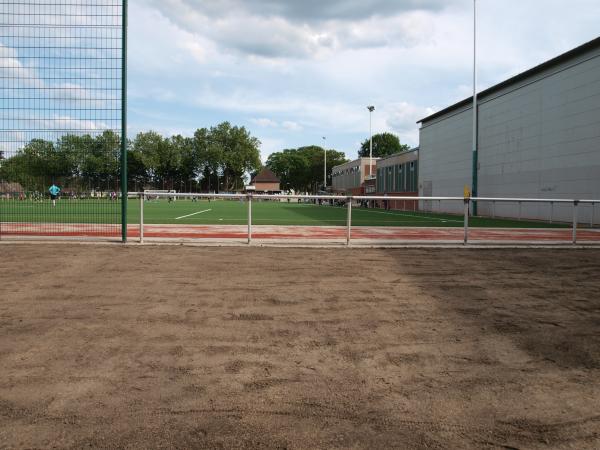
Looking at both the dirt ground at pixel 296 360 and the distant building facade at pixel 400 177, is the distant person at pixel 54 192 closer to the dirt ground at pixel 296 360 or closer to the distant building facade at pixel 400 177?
the dirt ground at pixel 296 360

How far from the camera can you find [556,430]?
254cm

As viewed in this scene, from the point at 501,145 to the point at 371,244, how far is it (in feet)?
72.2

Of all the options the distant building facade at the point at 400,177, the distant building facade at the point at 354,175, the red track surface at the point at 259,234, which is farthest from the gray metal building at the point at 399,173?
the red track surface at the point at 259,234

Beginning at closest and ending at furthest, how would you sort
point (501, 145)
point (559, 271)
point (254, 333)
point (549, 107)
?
point (254, 333), point (559, 271), point (549, 107), point (501, 145)

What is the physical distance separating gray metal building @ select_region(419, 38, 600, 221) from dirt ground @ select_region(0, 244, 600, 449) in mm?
18252

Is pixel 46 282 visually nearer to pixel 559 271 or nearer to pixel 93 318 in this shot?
pixel 93 318

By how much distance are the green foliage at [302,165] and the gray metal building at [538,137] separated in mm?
91668

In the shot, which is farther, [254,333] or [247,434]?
[254,333]

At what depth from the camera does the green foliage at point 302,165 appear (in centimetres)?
12750

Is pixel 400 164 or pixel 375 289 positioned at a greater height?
pixel 400 164

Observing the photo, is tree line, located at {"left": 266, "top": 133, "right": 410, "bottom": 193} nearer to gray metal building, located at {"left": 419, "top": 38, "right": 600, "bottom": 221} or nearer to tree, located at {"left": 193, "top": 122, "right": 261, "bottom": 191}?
tree, located at {"left": 193, "top": 122, "right": 261, "bottom": 191}

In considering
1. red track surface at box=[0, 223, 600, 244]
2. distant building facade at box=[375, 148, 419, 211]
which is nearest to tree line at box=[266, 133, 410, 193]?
distant building facade at box=[375, 148, 419, 211]

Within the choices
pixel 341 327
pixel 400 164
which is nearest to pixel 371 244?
pixel 341 327

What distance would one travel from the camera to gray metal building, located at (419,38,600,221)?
21.4 metres
